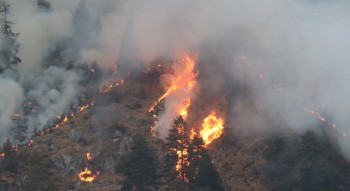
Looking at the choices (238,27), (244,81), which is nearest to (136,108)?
(244,81)

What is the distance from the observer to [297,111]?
9094 cm

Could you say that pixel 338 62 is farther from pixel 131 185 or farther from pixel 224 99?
pixel 131 185

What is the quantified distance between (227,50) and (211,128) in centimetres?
1944

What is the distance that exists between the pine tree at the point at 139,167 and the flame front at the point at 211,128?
40.5 ft

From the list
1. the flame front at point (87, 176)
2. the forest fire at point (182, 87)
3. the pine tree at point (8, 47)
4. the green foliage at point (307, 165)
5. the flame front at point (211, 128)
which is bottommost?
the green foliage at point (307, 165)

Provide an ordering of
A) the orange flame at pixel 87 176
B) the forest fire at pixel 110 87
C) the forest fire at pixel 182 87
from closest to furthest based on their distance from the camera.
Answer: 1. the orange flame at pixel 87 176
2. the forest fire at pixel 182 87
3. the forest fire at pixel 110 87

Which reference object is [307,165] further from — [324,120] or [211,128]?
[211,128]

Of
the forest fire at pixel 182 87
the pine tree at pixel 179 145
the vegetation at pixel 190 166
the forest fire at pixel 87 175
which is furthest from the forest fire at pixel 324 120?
the forest fire at pixel 87 175

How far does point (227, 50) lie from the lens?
4122 inches

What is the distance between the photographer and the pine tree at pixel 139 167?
7875 cm

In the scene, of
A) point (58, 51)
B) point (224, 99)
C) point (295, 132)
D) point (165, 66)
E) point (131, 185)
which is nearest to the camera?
point (131, 185)

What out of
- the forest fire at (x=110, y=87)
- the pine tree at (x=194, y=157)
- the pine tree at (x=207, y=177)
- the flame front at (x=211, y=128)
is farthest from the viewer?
the forest fire at (x=110, y=87)

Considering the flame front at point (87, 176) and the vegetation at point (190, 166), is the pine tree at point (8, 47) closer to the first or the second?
the flame front at point (87, 176)

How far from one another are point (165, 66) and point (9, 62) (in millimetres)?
31232
